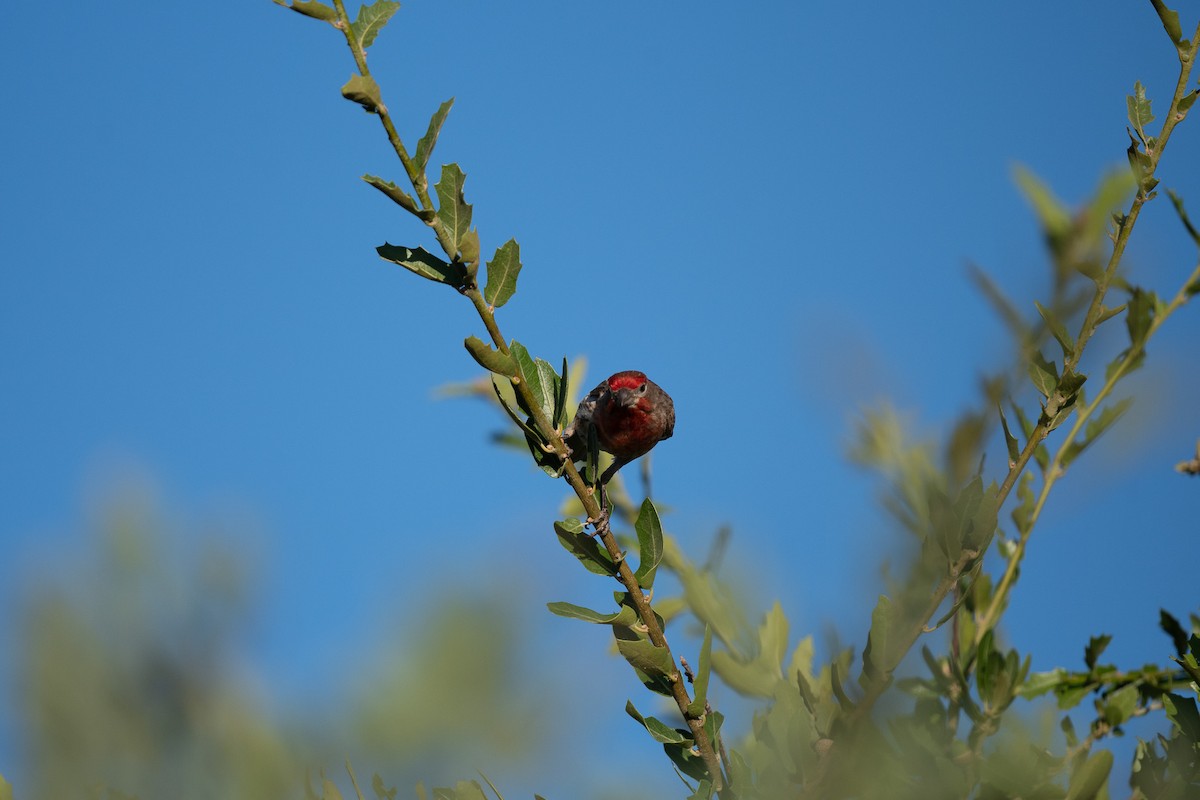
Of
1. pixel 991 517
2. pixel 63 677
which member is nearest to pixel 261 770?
pixel 63 677

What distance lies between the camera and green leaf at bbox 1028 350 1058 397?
185 centimetres

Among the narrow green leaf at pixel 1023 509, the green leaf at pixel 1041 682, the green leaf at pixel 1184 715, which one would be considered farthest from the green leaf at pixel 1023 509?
the green leaf at pixel 1184 715

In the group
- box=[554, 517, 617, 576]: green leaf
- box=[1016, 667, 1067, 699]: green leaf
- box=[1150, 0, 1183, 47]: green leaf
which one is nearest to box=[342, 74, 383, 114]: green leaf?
box=[554, 517, 617, 576]: green leaf

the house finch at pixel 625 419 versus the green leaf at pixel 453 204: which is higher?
the house finch at pixel 625 419

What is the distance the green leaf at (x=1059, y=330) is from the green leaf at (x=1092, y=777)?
63cm

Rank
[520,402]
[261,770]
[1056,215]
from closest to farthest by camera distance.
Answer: [261,770]
[520,402]
[1056,215]

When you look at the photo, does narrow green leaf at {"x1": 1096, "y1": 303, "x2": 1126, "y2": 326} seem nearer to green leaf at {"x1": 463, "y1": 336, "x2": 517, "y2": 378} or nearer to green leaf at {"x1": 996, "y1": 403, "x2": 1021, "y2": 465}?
green leaf at {"x1": 996, "y1": 403, "x2": 1021, "y2": 465}

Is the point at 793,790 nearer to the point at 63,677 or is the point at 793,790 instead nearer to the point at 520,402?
the point at 520,402

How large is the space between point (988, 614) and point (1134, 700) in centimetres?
31

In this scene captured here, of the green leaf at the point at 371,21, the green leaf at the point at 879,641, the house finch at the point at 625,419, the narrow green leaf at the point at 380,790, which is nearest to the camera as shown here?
the narrow green leaf at the point at 380,790

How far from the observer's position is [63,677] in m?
1.49

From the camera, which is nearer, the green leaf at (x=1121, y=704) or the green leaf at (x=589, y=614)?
the green leaf at (x=589, y=614)

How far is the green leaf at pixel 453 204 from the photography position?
170 centimetres

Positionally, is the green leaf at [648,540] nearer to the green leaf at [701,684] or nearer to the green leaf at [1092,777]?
the green leaf at [701,684]
